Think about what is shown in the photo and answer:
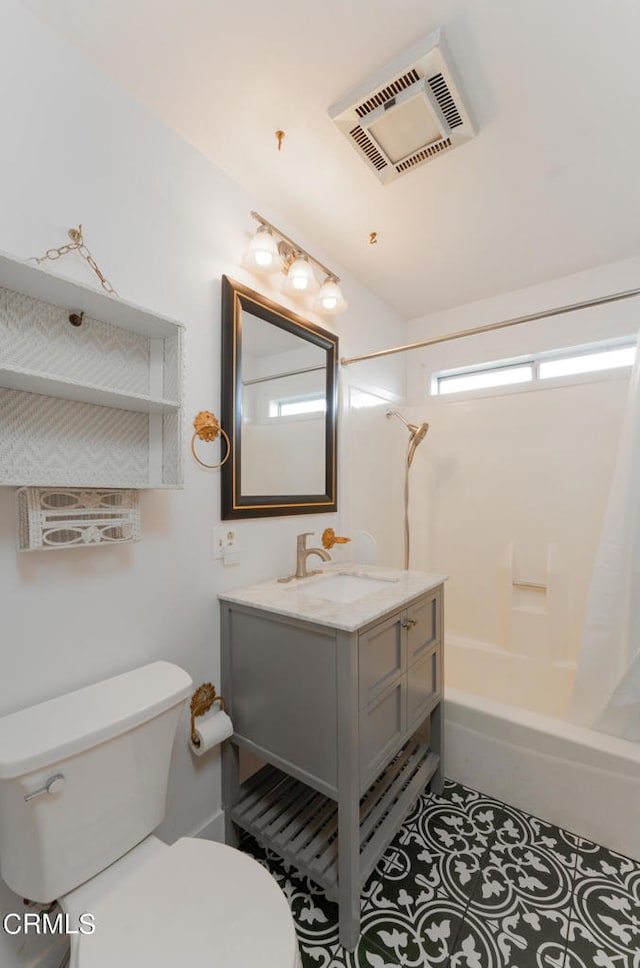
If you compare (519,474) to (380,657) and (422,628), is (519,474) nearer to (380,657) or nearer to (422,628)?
(422,628)

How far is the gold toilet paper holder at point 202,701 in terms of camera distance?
1.31 m

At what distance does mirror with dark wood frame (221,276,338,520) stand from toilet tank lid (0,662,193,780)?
0.58 m

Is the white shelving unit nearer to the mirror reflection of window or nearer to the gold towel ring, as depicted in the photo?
the gold towel ring

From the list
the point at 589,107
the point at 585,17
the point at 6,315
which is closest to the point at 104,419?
the point at 6,315

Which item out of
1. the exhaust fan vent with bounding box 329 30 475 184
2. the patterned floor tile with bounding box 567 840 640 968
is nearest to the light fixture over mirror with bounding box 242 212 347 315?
the exhaust fan vent with bounding box 329 30 475 184

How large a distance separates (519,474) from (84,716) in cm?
233

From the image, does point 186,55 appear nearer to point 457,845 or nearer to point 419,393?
point 419,393

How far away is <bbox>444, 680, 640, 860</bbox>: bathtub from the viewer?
139 centimetres

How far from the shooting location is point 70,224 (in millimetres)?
1073

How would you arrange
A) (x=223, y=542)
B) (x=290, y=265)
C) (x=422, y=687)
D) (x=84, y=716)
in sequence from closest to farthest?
(x=84, y=716) < (x=223, y=542) < (x=422, y=687) < (x=290, y=265)

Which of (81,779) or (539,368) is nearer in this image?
(81,779)

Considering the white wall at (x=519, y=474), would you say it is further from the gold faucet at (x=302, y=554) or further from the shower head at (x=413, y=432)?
the gold faucet at (x=302, y=554)

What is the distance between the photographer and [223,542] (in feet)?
4.75
